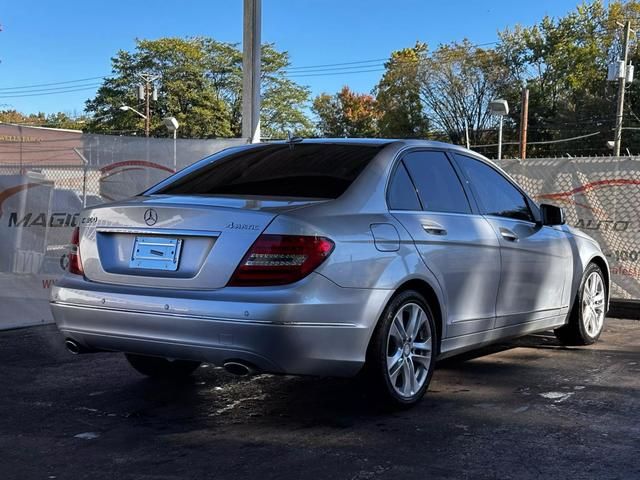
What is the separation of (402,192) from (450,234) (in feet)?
1.41

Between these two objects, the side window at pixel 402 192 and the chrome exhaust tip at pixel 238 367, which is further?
the side window at pixel 402 192

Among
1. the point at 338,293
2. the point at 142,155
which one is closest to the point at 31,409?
the point at 338,293

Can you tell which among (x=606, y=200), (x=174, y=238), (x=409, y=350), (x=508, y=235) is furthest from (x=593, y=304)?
(x=174, y=238)

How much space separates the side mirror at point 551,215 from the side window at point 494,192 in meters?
0.15

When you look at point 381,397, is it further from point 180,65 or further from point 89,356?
point 180,65

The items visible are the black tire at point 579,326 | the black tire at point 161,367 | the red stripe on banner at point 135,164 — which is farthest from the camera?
the red stripe on banner at point 135,164

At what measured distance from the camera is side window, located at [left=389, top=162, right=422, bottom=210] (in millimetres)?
4535

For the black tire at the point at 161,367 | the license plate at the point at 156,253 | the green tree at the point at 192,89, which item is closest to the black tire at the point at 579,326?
the black tire at the point at 161,367

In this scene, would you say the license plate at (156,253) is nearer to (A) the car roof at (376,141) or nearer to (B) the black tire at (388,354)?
(B) the black tire at (388,354)

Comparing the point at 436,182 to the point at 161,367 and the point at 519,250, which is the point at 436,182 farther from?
the point at 161,367

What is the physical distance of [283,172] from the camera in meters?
4.72

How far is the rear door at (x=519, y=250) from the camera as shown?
5.35 m

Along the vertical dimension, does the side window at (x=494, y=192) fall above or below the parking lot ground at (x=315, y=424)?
above

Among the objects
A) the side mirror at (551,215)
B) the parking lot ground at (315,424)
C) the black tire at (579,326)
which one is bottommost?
the parking lot ground at (315,424)
